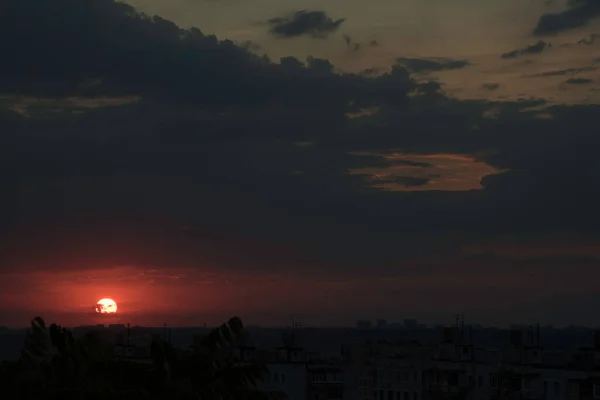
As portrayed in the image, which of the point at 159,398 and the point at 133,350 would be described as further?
the point at 133,350

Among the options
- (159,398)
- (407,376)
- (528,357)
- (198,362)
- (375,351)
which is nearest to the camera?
(159,398)

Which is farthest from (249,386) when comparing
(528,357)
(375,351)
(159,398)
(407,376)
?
(375,351)

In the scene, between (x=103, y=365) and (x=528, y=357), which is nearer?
(x=103, y=365)

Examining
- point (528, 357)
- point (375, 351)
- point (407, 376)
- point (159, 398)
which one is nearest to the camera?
point (159, 398)

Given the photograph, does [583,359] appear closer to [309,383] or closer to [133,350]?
[309,383]

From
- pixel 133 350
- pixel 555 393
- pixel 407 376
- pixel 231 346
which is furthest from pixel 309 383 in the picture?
pixel 231 346

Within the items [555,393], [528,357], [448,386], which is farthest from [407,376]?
[555,393]

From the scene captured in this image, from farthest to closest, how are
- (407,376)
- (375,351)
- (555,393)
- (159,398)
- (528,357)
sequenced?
(375,351), (407,376), (528,357), (555,393), (159,398)

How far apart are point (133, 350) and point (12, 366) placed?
7752 cm

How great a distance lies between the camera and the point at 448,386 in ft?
308

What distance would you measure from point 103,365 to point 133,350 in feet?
253

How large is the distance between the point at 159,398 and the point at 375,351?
3474 inches

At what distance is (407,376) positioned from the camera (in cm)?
10038

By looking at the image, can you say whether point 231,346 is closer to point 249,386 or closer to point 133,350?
point 249,386
